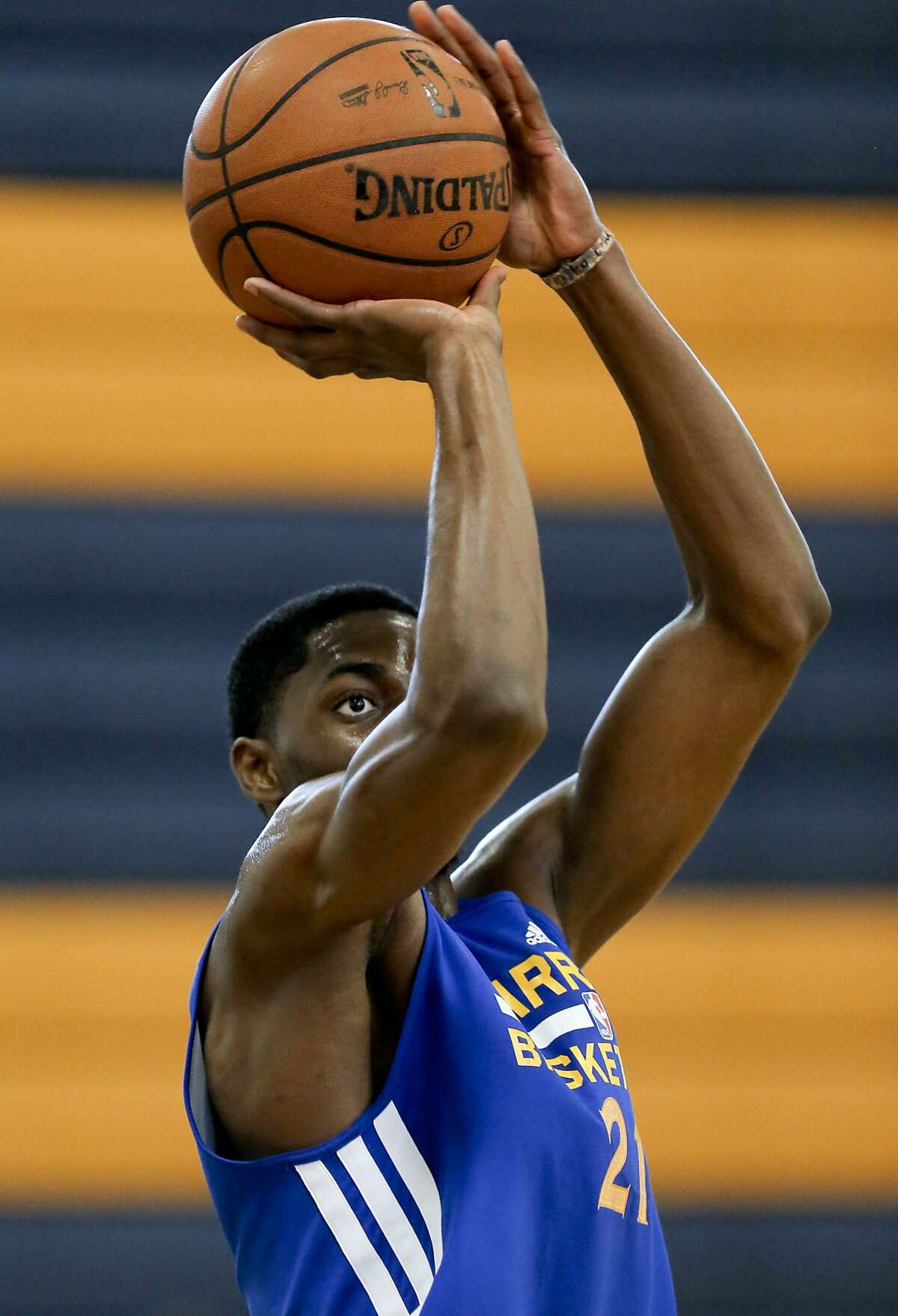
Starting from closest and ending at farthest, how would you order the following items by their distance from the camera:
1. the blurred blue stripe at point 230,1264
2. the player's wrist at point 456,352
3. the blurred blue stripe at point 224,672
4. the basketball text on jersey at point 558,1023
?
the player's wrist at point 456,352 → the basketball text on jersey at point 558,1023 → the blurred blue stripe at point 230,1264 → the blurred blue stripe at point 224,672

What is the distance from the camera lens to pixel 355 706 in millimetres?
2100

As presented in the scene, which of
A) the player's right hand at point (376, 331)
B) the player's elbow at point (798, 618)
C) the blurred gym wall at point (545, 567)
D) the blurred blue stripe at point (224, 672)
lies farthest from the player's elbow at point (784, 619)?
the blurred gym wall at point (545, 567)

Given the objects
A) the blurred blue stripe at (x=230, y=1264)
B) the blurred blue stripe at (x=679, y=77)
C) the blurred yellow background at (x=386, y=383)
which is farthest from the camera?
the blurred blue stripe at (x=679, y=77)

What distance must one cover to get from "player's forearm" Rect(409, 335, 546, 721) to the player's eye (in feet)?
1.49

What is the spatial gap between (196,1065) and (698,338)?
3.47 meters

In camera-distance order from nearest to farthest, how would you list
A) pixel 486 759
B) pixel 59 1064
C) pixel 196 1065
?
pixel 486 759 → pixel 196 1065 → pixel 59 1064

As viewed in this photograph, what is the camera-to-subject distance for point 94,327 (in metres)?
4.78

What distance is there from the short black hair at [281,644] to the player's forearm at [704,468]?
1.35ft

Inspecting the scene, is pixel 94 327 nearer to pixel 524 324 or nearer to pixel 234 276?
pixel 524 324

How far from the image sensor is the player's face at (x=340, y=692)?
82.3 inches

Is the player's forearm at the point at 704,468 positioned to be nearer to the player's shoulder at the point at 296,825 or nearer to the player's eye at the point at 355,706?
the player's eye at the point at 355,706

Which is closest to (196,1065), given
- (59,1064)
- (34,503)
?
(59,1064)

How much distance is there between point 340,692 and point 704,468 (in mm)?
588
